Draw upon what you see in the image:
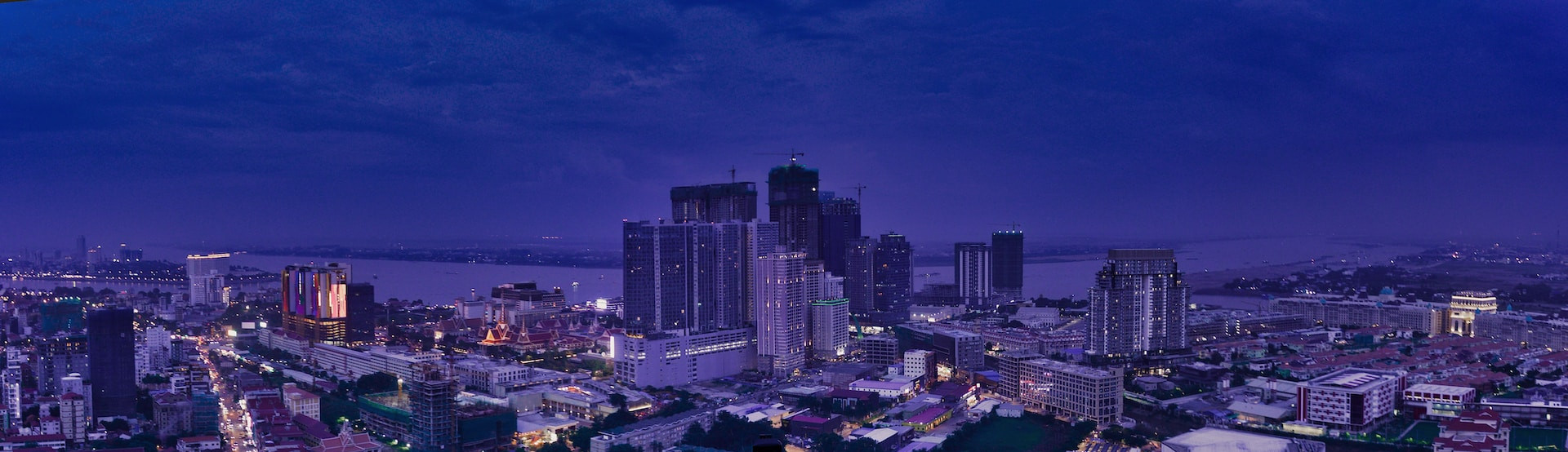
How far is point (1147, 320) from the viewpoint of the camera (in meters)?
7.62

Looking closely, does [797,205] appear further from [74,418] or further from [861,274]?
[74,418]

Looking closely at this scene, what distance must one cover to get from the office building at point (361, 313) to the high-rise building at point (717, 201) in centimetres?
319

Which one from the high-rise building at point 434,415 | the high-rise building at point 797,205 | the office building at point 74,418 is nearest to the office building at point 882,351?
the high-rise building at point 797,205

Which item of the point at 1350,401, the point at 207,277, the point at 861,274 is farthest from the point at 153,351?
the point at 1350,401

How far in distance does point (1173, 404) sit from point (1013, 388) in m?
1.03

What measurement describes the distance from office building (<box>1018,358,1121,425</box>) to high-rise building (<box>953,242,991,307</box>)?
770 cm

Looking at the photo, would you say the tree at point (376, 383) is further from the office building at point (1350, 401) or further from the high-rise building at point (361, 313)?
the office building at point (1350, 401)

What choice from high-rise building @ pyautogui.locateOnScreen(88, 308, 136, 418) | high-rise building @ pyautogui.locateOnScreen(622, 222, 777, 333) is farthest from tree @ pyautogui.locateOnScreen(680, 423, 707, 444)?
high-rise building @ pyautogui.locateOnScreen(622, 222, 777, 333)

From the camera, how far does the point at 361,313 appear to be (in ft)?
31.6

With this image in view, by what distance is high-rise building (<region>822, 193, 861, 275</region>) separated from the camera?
12.4 metres

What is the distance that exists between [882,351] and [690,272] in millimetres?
1972

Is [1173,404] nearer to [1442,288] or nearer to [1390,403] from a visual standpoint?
[1390,403]

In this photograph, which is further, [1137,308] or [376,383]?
[1137,308]

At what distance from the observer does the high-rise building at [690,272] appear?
29.4ft
